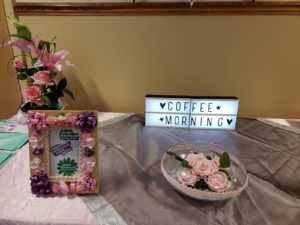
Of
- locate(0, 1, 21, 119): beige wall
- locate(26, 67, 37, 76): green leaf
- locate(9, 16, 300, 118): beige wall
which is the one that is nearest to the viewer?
locate(26, 67, 37, 76): green leaf

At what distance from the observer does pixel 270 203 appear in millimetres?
617

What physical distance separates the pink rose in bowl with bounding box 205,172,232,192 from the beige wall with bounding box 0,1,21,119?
114 cm

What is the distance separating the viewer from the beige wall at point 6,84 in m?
1.22

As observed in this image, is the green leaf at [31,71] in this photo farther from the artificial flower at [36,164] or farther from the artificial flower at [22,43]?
the artificial flower at [36,164]

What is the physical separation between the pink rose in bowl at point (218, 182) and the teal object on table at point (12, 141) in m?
0.66

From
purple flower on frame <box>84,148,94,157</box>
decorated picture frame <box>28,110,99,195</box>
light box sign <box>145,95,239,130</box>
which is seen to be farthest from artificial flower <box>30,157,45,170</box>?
light box sign <box>145,95,239,130</box>

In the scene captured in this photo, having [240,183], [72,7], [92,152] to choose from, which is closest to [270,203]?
[240,183]

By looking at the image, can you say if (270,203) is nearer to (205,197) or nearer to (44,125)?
(205,197)

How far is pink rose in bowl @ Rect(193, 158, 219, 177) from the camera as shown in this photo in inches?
25.4

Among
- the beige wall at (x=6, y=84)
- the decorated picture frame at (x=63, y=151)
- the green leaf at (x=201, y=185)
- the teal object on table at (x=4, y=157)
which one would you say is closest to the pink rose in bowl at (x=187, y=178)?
the green leaf at (x=201, y=185)

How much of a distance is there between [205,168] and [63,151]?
39cm

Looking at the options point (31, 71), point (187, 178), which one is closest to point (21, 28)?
point (31, 71)

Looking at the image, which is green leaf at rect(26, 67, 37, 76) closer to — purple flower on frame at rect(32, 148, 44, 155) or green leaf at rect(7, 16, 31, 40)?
green leaf at rect(7, 16, 31, 40)

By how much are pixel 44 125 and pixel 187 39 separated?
754mm
